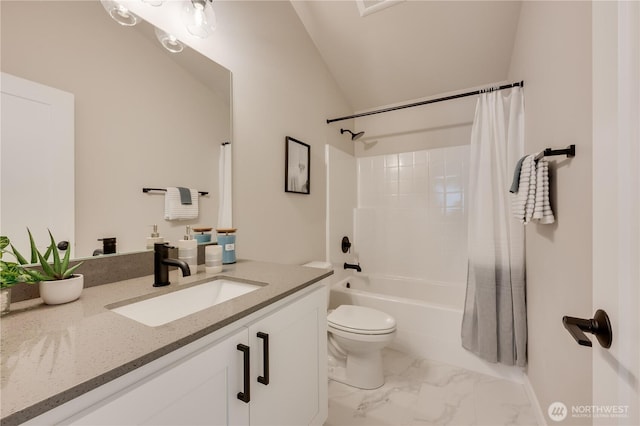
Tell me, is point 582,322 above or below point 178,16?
below

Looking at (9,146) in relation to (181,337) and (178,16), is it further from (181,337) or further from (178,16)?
(178,16)

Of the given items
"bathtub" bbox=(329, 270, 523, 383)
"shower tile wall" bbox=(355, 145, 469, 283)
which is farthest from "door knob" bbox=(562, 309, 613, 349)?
"shower tile wall" bbox=(355, 145, 469, 283)

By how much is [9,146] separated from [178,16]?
92cm

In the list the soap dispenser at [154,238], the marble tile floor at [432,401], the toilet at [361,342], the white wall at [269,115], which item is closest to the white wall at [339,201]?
the white wall at [269,115]

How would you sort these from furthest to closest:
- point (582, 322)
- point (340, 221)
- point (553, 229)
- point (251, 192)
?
point (340, 221), point (251, 192), point (553, 229), point (582, 322)

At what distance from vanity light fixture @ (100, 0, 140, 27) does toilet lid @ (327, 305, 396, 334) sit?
1.87 meters

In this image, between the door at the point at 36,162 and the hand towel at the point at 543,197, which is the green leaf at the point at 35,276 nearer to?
the door at the point at 36,162

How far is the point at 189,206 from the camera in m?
1.28

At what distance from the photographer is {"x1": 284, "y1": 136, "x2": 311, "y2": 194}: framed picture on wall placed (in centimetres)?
198

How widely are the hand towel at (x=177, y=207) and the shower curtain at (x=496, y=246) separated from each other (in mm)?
1880

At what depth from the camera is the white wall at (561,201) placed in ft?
2.98

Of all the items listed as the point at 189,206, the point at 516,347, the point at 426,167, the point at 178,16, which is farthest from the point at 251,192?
the point at 516,347

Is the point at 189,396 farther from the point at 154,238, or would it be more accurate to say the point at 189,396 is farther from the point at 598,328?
the point at 598,328

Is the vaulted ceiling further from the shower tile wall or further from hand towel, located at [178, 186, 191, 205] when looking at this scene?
hand towel, located at [178, 186, 191, 205]
